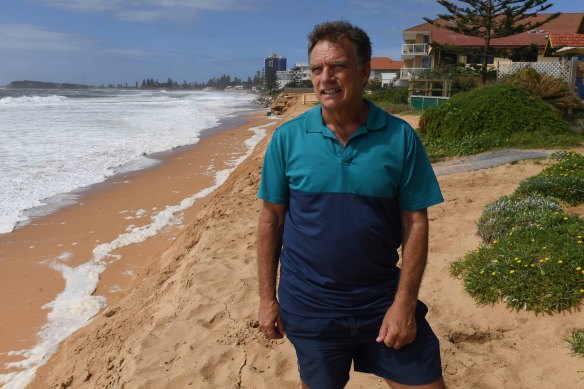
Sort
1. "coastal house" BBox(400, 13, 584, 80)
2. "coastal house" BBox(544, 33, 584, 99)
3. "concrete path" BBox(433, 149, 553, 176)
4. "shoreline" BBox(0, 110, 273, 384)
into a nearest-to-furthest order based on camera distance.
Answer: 1. "shoreline" BBox(0, 110, 273, 384)
2. "concrete path" BBox(433, 149, 553, 176)
3. "coastal house" BBox(544, 33, 584, 99)
4. "coastal house" BBox(400, 13, 584, 80)

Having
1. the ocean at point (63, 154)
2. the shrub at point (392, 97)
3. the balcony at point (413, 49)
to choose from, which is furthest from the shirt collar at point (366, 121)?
the balcony at point (413, 49)

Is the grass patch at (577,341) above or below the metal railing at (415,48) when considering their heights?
below

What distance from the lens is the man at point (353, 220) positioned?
1.68 metres

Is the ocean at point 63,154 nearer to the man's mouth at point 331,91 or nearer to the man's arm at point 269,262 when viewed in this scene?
the man's arm at point 269,262

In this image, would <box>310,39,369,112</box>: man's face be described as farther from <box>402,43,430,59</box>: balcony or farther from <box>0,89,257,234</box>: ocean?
<box>402,43,430,59</box>: balcony

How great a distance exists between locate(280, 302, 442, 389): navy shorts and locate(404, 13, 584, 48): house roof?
32.6 m

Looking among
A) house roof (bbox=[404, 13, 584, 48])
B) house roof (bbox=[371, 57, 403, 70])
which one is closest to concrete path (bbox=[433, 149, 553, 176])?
house roof (bbox=[404, 13, 584, 48])

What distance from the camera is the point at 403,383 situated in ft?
5.66

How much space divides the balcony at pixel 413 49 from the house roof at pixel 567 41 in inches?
951

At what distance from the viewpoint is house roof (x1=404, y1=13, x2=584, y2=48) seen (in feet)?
113

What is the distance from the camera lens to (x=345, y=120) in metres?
1.77

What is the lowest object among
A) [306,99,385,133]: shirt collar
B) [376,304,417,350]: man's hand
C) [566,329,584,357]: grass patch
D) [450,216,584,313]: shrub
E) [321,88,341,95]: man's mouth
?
[566,329,584,357]: grass patch

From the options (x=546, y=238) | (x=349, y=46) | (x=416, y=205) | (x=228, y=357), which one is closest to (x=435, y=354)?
(x=416, y=205)

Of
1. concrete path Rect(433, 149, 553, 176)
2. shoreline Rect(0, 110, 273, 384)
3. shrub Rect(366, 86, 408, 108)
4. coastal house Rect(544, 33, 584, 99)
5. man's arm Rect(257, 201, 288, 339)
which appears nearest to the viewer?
man's arm Rect(257, 201, 288, 339)
